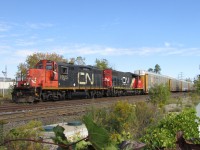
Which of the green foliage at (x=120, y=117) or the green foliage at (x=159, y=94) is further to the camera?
the green foliage at (x=159, y=94)

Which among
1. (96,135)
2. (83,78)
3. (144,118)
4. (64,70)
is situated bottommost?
(144,118)

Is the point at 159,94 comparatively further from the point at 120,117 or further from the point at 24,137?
the point at 24,137

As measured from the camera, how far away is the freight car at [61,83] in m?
25.0

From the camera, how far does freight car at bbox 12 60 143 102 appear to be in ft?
82.0

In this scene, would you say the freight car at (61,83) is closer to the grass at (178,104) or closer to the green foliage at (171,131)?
the grass at (178,104)

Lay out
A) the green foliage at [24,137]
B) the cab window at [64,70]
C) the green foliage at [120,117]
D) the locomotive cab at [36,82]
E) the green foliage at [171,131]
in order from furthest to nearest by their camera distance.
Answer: the cab window at [64,70], the locomotive cab at [36,82], the green foliage at [120,117], the green foliage at [24,137], the green foliage at [171,131]

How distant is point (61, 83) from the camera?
88.5 feet

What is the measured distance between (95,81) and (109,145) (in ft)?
104

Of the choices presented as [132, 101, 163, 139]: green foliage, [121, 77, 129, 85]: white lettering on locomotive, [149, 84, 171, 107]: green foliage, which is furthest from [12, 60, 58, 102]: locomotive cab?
[121, 77, 129, 85]: white lettering on locomotive

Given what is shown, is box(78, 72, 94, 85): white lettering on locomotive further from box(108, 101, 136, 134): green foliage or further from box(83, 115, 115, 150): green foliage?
box(83, 115, 115, 150): green foliage

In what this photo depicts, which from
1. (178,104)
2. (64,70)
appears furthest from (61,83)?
(178,104)

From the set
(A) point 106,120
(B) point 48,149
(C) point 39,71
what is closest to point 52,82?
(C) point 39,71

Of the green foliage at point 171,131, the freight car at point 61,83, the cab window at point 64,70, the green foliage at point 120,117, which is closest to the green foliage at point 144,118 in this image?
the green foliage at point 120,117

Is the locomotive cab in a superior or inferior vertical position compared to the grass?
superior
